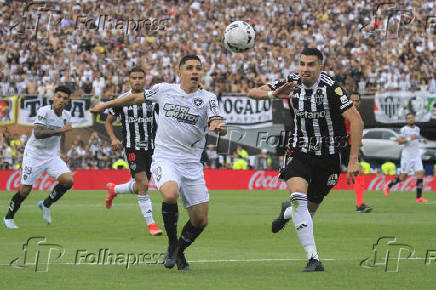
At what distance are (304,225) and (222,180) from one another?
23.3 m

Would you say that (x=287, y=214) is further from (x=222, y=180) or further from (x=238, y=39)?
(x=222, y=180)

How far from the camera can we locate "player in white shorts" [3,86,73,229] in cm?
1563

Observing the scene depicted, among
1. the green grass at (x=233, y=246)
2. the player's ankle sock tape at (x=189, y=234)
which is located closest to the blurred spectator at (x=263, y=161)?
the green grass at (x=233, y=246)

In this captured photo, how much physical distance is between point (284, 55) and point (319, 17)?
343 centimetres

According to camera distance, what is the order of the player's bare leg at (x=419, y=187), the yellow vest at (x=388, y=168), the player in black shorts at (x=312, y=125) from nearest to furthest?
the player in black shorts at (x=312, y=125) → the player's bare leg at (x=419, y=187) → the yellow vest at (x=388, y=168)

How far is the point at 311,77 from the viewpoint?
9.91 metres

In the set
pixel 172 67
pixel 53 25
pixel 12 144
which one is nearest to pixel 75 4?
pixel 53 25

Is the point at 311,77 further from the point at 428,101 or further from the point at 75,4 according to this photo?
the point at 75,4

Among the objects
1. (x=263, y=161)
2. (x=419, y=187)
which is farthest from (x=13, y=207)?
(x=263, y=161)

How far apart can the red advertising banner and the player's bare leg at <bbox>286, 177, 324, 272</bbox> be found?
21846mm

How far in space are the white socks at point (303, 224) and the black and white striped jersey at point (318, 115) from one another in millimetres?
798

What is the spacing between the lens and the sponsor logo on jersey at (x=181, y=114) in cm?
990

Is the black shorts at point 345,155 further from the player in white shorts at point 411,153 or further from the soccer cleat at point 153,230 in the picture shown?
the player in white shorts at point 411,153

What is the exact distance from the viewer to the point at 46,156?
16.2 metres
